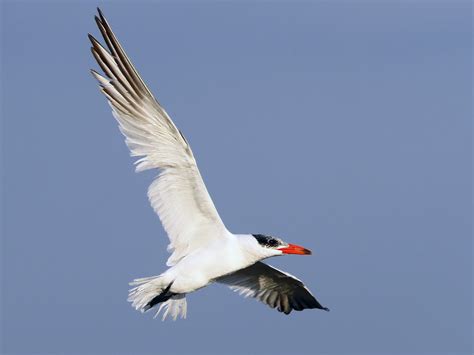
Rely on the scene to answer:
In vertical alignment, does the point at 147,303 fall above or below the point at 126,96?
below

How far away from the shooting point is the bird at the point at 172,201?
13.1m

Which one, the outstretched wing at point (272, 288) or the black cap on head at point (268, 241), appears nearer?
the black cap on head at point (268, 241)

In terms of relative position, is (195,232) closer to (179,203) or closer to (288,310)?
(179,203)

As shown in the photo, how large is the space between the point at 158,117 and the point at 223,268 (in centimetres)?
191

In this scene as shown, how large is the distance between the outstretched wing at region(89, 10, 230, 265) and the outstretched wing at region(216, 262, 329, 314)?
1.57 metres

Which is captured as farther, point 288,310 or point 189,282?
point 288,310

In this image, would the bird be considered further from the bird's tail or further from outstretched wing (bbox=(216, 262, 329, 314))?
outstretched wing (bbox=(216, 262, 329, 314))

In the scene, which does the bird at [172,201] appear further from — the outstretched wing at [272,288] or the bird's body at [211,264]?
the outstretched wing at [272,288]

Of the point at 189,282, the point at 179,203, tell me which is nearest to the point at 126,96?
the point at 179,203

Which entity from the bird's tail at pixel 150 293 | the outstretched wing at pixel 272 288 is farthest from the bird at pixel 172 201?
the outstretched wing at pixel 272 288

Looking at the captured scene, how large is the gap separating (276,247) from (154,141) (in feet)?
6.20

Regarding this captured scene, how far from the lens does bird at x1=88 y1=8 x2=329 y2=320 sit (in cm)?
1314

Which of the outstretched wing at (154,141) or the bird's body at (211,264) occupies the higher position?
the outstretched wing at (154,141)

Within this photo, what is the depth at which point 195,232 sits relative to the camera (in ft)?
44.4
